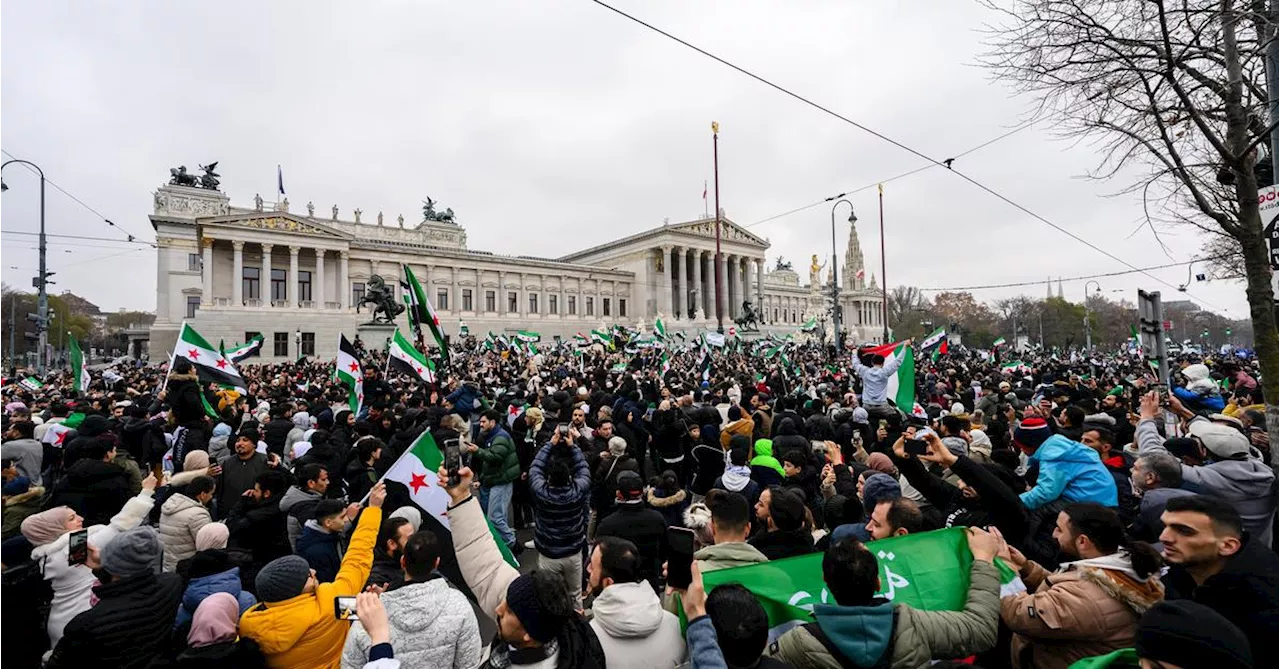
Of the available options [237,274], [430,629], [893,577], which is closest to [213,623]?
[430,629]

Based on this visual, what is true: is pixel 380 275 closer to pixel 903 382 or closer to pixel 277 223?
pixel 277 223

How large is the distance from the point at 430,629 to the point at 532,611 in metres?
0.56

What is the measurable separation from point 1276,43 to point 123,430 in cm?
1270

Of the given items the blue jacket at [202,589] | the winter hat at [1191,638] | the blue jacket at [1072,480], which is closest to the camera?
the winter hat at [1191,638]

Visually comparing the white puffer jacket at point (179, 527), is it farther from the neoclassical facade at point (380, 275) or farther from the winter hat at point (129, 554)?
the neoclassical facade at point (380, 275)

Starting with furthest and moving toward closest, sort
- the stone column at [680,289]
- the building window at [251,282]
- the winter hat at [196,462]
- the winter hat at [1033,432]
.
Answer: the stone column at [680,289] < the building window at [251,282] < the winter hat at [1033,432] < the winter hat at [196,462]

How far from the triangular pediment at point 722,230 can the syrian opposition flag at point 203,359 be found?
198 ft

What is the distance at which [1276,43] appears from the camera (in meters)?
5.33

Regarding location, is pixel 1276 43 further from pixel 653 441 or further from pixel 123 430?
pixel 123 430

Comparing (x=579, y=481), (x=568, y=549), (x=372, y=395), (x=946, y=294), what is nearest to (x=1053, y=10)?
(x=579, y=481)

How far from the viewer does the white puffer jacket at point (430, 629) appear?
2410mm

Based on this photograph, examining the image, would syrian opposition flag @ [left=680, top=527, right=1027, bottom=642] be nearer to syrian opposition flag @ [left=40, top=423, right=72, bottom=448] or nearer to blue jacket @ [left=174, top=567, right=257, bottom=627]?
blue jacket @ [left=174, top=567, right=257, bottom=627]

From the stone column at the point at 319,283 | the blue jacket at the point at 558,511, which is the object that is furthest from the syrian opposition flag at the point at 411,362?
the stone column at the point at 319,283

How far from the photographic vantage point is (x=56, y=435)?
7484 millimetres
